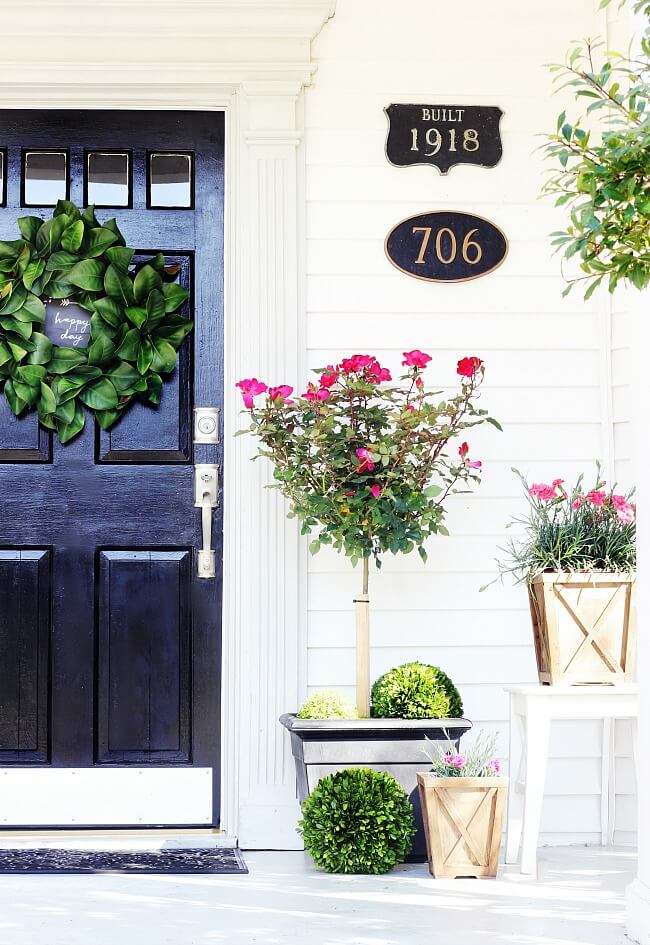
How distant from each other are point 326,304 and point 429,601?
0.96 m

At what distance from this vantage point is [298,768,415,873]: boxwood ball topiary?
2.96 metres

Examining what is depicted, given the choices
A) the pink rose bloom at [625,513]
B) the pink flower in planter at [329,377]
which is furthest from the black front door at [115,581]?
the pink rose bloom at [625,513]

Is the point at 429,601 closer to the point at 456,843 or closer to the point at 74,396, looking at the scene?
the point at 456,843

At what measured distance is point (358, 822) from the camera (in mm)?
2969

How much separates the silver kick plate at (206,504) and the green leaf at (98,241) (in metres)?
0.72

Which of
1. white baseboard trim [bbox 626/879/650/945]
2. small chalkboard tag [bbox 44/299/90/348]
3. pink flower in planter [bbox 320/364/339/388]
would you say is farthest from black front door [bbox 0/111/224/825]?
white baseboard trim [bbox 626/879/650/945]

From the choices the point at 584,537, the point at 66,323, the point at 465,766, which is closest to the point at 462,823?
the point at 465,766

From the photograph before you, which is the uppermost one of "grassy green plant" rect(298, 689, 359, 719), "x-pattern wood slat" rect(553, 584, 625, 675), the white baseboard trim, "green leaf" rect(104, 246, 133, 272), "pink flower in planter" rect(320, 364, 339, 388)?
"green leaf" rect(104, 246, 133, 272)

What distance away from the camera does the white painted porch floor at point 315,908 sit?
241cm

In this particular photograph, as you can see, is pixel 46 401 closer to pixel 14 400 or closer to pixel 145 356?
pixel 14 400

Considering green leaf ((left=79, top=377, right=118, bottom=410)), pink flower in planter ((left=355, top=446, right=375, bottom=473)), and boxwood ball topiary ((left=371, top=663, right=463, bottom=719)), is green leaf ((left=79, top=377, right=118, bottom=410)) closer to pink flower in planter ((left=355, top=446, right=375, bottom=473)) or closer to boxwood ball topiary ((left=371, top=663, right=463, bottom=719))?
pink flower in planter ((left=355, top=446, right=375, bottom=473))

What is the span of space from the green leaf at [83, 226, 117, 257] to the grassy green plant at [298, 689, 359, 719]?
1.47 metres

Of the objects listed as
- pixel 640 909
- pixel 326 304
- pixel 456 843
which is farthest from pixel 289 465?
pixel 640 909

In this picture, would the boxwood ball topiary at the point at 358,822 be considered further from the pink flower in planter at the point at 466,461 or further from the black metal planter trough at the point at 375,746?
the pink flower in planter at the point at 466,461
